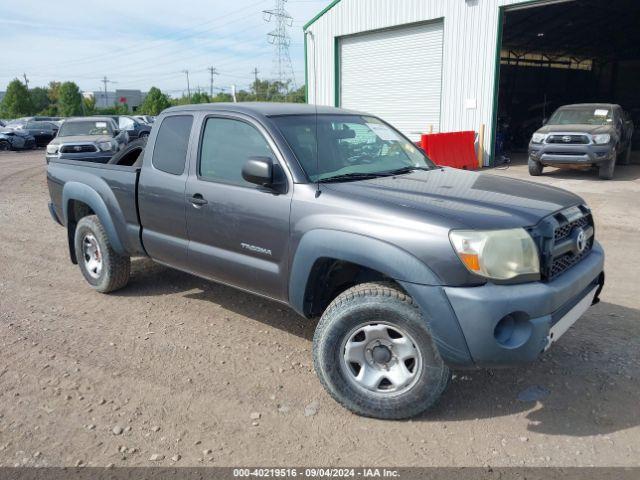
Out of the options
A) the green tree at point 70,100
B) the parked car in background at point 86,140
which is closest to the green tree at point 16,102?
the green tree at point 70,100

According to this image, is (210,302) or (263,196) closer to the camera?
(263,196)

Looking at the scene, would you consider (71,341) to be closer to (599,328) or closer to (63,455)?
→ (63,455)

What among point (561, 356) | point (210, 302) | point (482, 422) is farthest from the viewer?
point (210, 302)

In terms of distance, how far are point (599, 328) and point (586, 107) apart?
37.8ft

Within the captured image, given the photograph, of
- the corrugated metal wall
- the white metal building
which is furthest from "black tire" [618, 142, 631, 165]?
the corrugated metal wall

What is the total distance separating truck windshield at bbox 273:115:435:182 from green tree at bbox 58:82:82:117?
6383cm

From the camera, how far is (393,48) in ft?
60.3

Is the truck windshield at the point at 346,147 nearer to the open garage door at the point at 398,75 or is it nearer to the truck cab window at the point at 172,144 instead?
the truck cab window at the point at 172,144

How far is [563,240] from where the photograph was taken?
10.7 ft

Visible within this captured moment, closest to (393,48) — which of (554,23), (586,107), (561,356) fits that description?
(586,107)

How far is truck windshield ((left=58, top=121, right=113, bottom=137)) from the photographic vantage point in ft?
51.7

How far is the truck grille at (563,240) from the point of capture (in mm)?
3023

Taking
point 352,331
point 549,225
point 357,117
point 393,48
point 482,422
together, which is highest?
point 393,48

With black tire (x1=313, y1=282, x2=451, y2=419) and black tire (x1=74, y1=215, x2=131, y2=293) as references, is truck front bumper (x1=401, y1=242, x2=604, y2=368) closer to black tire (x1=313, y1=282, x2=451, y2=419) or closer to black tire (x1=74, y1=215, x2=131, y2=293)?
black tire (x1=313, y1=282, x2=451, y2=419)
